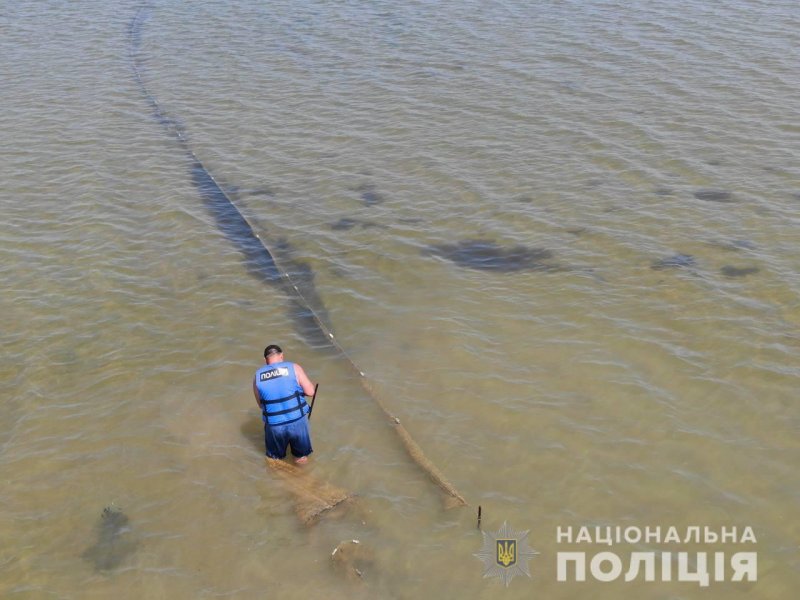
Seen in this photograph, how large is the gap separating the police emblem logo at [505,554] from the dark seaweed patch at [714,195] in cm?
880

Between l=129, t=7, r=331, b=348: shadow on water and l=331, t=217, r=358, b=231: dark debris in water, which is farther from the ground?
l=331, t=217, r=358, b=231: dark debris in water

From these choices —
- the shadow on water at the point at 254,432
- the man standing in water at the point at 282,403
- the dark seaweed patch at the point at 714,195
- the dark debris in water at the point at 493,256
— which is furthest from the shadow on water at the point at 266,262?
the dark seaweed patch at the point at 714,195

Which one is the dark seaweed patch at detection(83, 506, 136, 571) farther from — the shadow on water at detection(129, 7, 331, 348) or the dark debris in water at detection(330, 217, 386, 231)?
the dark debris in water at detection(330, 217, 386, 231)

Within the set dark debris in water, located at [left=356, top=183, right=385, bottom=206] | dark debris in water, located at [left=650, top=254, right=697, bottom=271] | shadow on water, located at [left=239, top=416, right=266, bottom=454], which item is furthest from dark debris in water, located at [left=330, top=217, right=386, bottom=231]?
shadow on water, located at [left=239, top=416, right=266, bottom=454]

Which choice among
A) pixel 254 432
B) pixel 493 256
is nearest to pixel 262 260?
pixel 493 256

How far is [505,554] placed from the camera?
863 centimetres

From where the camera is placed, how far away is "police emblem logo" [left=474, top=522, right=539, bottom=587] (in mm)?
8445

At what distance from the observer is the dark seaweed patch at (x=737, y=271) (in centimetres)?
1301

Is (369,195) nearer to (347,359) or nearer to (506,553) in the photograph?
(347,359)

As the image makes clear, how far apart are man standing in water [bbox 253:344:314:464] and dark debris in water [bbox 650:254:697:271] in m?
6.45

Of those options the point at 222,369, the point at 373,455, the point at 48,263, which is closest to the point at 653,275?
the point at 373,455

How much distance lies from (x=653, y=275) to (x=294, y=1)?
20582mm

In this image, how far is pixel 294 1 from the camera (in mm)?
29328

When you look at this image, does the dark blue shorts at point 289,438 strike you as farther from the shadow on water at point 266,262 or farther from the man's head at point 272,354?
the shadow on water at point 266,262
